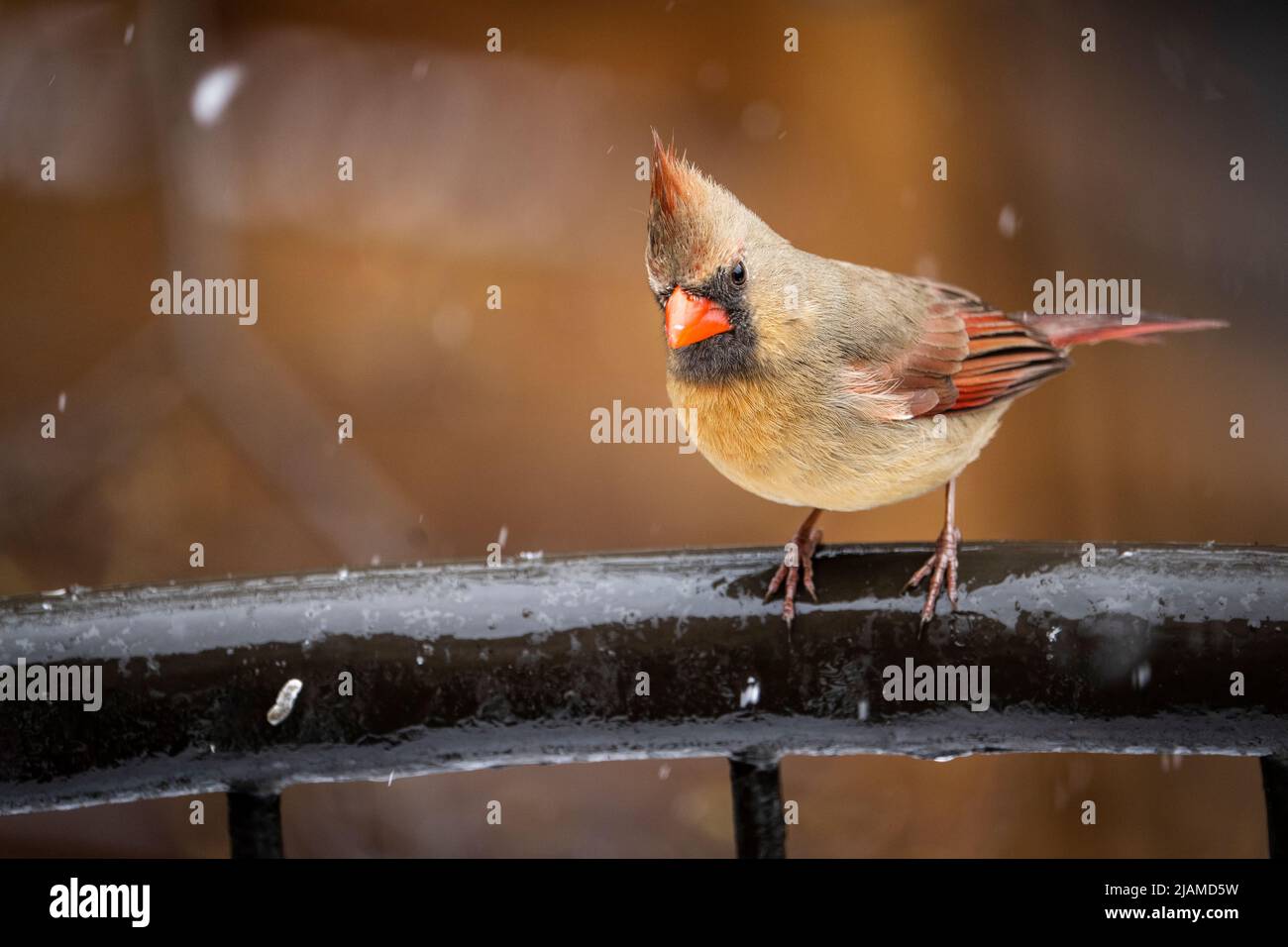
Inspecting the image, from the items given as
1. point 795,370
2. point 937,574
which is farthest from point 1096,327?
point 937,574

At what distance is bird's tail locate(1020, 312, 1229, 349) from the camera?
10.2 ft

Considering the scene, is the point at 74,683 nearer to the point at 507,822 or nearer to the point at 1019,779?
the point at 507,822

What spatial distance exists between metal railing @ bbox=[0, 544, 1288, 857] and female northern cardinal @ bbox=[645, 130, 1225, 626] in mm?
587

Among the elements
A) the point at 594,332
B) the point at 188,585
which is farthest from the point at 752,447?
the point at 594,332

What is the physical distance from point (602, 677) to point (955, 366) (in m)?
1.53

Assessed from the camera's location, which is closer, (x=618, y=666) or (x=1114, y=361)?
(x=618, y=666)

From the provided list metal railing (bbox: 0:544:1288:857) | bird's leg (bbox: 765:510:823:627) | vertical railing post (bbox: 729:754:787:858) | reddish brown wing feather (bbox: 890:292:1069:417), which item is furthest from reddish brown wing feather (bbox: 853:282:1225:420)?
vertical railing post (bbox: 729:754:787:858)

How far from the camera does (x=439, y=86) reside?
14.6 feet

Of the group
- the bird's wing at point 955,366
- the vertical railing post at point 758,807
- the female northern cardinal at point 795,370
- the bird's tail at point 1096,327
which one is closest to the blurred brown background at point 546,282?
the bird's tail at point 1096,327

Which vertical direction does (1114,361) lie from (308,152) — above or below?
below

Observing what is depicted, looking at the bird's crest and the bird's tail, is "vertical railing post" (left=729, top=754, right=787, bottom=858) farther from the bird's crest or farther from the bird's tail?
the bird's tail

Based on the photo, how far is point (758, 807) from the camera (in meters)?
1.61

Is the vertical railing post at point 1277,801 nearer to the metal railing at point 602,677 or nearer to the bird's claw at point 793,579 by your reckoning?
the metal railing at point 602,677
